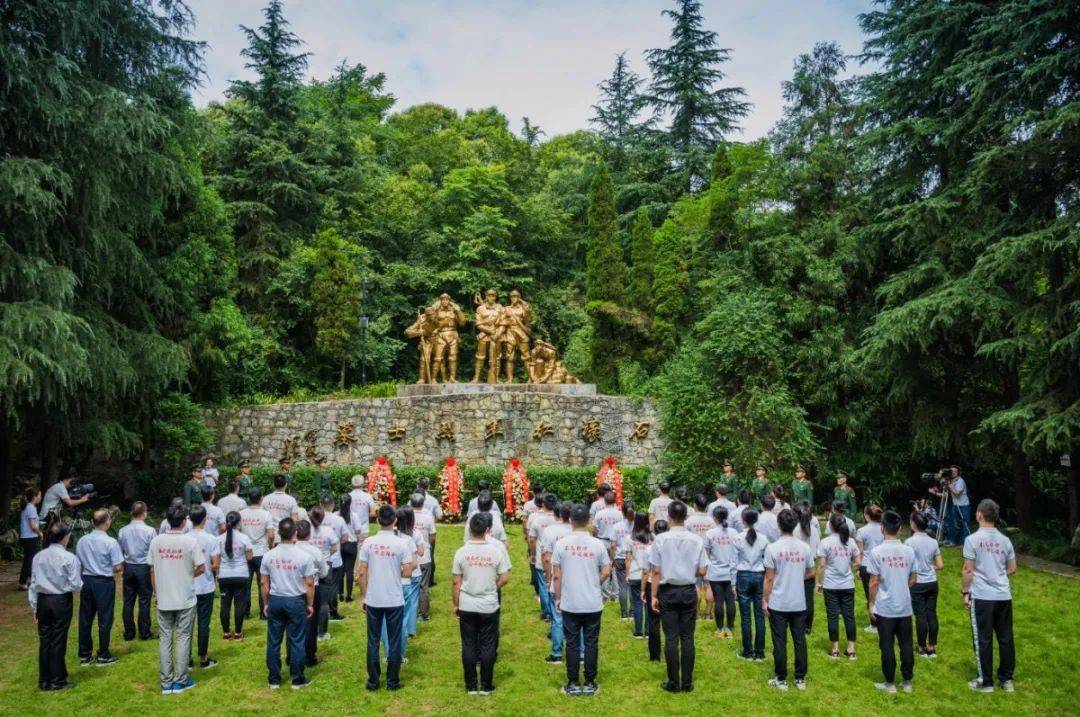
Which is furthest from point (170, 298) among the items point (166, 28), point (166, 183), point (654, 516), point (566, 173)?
point (566, 173)

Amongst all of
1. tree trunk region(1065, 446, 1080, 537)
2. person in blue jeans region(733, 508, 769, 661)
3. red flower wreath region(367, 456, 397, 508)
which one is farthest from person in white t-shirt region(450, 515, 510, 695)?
tree trunk region(1065, 446, 1080, 537)

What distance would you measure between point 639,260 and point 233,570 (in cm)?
1894

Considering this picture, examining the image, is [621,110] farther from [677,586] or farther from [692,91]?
[677,586]

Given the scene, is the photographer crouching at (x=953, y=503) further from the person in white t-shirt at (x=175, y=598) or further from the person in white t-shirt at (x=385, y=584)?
the person in white t-shirt at (x=175, y=598)

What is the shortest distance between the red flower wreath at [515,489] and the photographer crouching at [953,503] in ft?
25.5

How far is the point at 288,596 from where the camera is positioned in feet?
20.8

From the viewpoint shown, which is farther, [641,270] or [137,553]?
[641,270]

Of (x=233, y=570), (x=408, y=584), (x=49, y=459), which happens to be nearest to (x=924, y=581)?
(x=408, y=584)

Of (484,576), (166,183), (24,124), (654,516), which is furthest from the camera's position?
(166,183)

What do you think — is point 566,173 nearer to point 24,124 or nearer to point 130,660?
point 24,124

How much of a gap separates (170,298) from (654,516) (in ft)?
40.8

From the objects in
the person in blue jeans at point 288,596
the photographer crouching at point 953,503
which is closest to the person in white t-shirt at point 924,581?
the photographer crouching at point 953,503

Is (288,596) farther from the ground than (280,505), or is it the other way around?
(280,505)

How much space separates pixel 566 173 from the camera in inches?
1272
